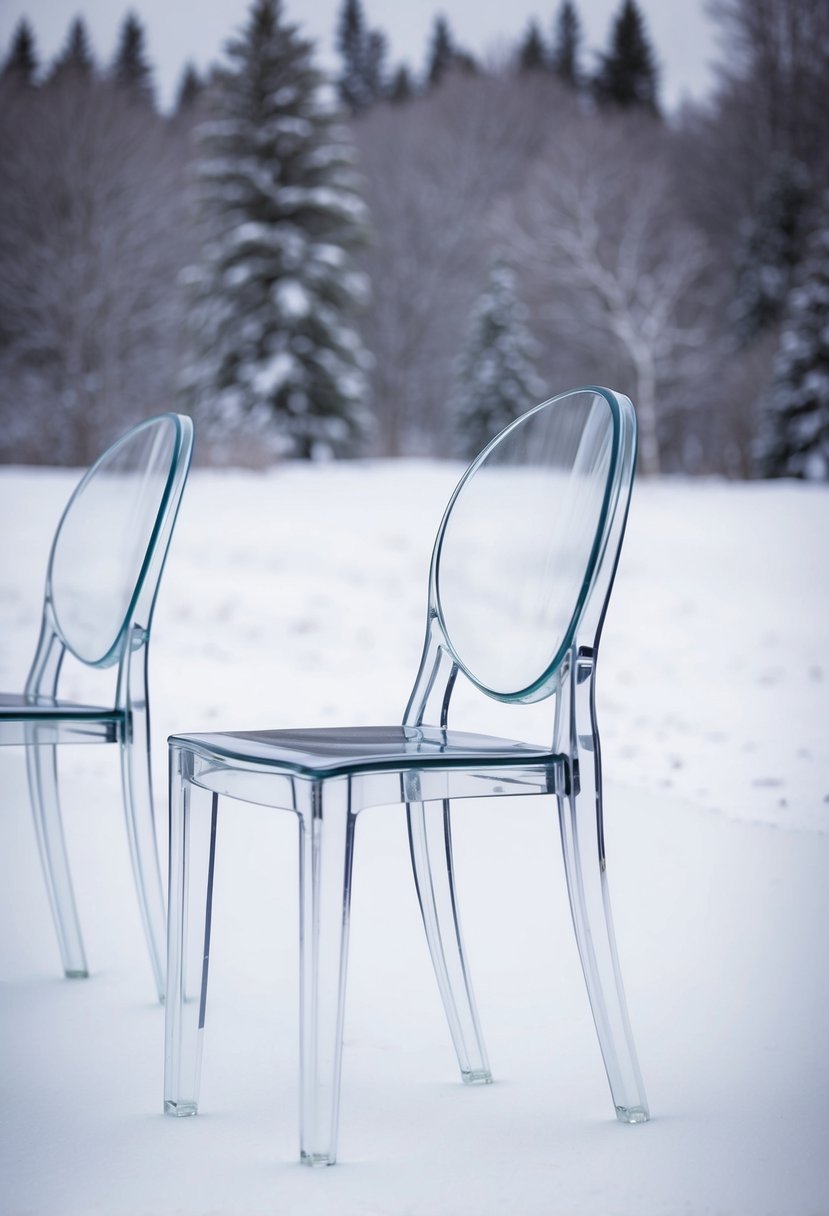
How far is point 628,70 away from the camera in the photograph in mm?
13297

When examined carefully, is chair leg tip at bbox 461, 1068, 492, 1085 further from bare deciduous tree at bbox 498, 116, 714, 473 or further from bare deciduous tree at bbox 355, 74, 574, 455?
bare deciduous tree at bbox 355, 74, 574, 455

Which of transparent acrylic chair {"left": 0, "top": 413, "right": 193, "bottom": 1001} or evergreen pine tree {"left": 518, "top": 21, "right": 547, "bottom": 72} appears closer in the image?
transparent acrylic chair {"left": 0, "top": 413, "right": 193, "bottom": 1001}

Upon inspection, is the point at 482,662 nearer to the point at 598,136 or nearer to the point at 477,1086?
the point at 477,1086

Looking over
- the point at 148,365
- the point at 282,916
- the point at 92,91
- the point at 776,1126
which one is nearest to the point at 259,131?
the point at 92,91

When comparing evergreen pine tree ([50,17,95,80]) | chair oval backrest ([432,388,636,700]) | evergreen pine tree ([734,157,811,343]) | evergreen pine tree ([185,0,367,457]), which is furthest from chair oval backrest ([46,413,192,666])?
evergreen pine tree ([734,157,811,343])

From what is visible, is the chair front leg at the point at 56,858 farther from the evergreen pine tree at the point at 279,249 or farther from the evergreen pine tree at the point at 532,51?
the evergreen pine tree at the point at 532,51

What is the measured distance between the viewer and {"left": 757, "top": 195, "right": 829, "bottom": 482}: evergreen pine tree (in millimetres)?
9039

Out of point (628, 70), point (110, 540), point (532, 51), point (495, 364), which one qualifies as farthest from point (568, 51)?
point (110, 540)

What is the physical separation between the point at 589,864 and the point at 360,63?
46.7ft

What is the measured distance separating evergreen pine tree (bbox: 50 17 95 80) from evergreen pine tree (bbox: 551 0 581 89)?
5.04 m

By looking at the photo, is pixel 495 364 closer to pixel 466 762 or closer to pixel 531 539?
pixel 531 539

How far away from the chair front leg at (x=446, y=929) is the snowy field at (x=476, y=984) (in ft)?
0.12

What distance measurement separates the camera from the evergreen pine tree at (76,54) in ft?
36.2

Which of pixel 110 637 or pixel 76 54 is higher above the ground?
pixel 76 54
